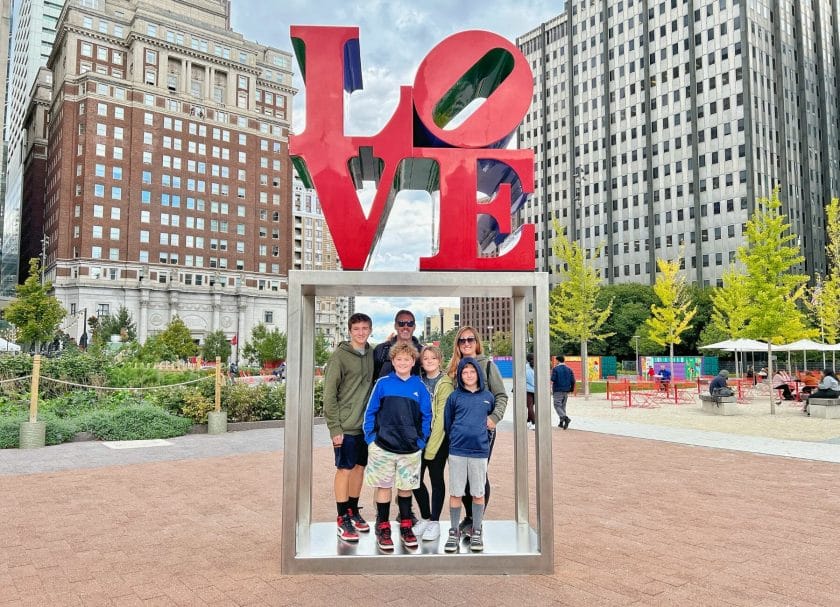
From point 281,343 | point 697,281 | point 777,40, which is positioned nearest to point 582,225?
point 697,281

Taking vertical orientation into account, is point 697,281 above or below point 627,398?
above

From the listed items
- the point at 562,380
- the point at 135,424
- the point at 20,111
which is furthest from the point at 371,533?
the point at 20,111

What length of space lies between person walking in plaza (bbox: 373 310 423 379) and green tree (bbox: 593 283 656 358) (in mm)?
60427

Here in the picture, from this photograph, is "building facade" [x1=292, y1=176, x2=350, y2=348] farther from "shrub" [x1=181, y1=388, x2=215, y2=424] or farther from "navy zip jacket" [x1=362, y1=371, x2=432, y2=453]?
"navy zip jacket" [x1=362, y1=371, x2=432, y2=453]

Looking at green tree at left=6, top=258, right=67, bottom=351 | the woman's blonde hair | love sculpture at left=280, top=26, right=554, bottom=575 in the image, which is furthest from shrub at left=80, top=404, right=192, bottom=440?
green tree at left=6, top=258, right=67, bottom=351

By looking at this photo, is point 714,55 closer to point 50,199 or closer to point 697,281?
point 697,281

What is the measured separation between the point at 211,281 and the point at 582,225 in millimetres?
58186

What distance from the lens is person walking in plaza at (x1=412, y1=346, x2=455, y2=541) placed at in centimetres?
565

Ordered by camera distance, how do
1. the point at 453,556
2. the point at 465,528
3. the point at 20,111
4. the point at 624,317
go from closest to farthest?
the point at 453,556 → the point at 465,528 → the point at 624,317 → the point at 20,111

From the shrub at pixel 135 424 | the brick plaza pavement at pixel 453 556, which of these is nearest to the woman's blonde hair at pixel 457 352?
the brick plaza pavement at pixel 453 556

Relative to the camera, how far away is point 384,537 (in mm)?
5484

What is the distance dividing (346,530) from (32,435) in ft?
31.3

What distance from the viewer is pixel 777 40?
80750 millimetres

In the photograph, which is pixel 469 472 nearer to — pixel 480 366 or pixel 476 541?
pixel 476 541
